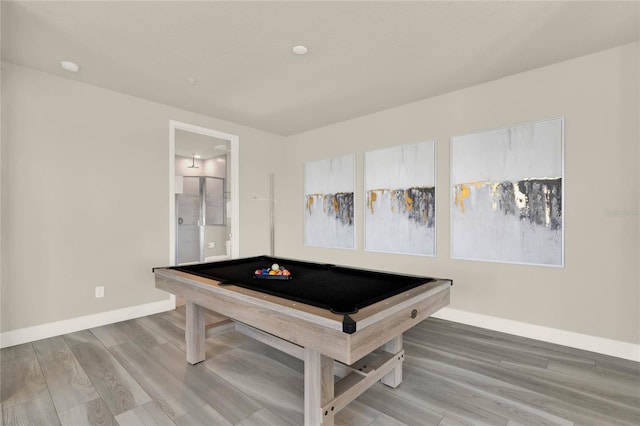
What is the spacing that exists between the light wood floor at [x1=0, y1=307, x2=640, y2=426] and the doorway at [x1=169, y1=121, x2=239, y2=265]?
150cm

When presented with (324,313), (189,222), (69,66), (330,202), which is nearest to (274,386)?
(324,313)

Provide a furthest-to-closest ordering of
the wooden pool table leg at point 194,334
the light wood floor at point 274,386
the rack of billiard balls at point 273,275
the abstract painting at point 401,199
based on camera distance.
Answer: the abstract painting at point 401,199
the wooden pool table leg at point 194,334
the rack of billiard balls at point 273,275
the light wood floor at point 274,386

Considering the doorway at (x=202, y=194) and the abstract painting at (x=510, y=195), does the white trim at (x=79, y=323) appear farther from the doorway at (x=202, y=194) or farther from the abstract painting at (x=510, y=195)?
the abstract painting at (x=510, y=195)

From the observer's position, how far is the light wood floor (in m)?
1.81

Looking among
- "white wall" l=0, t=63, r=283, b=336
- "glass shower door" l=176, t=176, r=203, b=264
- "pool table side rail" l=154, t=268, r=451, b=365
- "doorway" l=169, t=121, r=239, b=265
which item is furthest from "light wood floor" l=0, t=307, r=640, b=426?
"doorway" l=169, t=121, r=239, b=265

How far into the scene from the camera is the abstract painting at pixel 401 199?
12.0 ft

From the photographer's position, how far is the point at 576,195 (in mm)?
2734

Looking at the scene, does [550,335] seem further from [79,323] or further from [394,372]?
[79,323]

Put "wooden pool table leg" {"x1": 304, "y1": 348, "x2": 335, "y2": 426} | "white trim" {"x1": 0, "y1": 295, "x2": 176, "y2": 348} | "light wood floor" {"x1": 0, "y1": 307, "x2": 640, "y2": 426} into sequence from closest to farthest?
"wooden pool table leg" {"x1": 304, "y1": 348, "x2": 335, "y2": 426} < "light wood floor" {"x1": 0, "y1": 307, "x2": 640, "y2": 426} < "white trim" {"x1": 0, "y1": 295, "x2": 176, "y2": 348}

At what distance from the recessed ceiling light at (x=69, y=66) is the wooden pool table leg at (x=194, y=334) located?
2.48 m

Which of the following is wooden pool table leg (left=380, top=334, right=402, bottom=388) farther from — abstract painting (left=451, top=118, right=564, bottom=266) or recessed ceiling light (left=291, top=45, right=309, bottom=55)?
recessed ceiling light (left=291, top=45, right=309, bottom=55)

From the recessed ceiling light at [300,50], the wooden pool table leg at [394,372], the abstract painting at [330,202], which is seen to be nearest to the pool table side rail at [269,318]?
the wooden pool table leg at [394,372]

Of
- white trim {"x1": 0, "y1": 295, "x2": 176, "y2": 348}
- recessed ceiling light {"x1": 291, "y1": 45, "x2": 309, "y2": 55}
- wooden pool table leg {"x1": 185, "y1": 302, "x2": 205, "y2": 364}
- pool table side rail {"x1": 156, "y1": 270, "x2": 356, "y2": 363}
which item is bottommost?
white trim {"x1": 0, "y1": 295, "x2": 176, "y2": 348}

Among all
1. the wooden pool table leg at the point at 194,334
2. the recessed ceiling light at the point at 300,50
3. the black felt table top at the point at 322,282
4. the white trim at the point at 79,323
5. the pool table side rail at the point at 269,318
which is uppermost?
the recessed ceiling light at the point at 300,50
